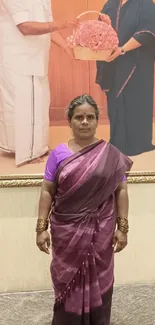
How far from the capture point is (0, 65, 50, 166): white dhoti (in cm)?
217

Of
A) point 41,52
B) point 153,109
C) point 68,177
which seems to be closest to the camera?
point 68,177

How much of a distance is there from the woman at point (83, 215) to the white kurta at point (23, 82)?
2.01ft

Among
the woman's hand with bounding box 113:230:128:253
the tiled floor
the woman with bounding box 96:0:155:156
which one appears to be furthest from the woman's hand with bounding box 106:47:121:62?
the tiled floor

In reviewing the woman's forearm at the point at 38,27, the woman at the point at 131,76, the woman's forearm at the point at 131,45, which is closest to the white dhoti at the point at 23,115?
the woman's forearm at the point at 38,27

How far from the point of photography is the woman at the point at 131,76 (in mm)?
2184

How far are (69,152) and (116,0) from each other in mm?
1037

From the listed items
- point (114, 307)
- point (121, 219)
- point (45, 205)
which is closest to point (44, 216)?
point (45, 205)

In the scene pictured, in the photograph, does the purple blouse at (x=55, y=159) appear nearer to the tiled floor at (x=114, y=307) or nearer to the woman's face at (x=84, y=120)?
the woman's face at (x=84, y=120)

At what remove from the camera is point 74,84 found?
223cm

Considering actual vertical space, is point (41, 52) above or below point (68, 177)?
above

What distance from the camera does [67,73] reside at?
7.29 feet

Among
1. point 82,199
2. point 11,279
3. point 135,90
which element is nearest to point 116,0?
point 135,90

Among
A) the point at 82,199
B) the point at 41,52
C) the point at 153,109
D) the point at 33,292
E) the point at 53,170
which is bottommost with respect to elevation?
the point at 33,292

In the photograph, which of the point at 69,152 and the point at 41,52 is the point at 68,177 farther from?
the point at 41,52
